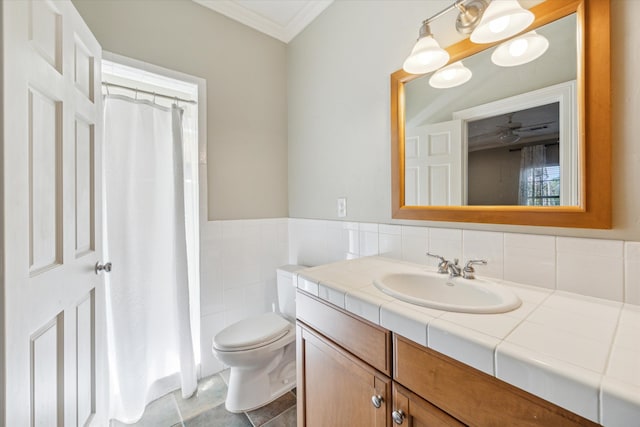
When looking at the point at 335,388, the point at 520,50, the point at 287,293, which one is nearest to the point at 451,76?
the point at 520,50

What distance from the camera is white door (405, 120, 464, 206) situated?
45.6 inches

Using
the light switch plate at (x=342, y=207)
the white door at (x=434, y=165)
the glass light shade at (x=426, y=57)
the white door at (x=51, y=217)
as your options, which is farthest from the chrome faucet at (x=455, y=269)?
the white door at (x=51, y=217)

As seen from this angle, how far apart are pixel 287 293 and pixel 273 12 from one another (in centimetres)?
203

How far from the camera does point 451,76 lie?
1.15 meters

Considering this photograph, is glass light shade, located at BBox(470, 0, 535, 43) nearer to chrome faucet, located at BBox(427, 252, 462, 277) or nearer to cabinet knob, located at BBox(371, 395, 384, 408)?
chrome faucet, located at BBox(427, 252, 462, 277)

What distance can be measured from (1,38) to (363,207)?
144 cm

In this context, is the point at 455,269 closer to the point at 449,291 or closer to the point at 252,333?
the point at 449,291

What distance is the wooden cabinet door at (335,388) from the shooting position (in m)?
0.81

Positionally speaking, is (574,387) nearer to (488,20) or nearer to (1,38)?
(488,20)

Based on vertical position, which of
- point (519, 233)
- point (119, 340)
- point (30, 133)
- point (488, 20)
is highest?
point (488, 20)

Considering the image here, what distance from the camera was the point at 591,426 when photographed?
459mm

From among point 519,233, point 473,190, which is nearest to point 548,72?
point 473,190

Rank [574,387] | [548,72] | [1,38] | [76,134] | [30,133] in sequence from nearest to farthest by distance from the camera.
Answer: [574,387] < [1,38] < [30,133] < [548,72] < [76,134]

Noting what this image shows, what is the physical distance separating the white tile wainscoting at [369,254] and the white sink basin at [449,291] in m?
0.14
